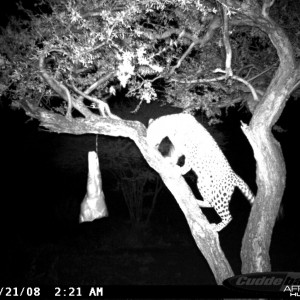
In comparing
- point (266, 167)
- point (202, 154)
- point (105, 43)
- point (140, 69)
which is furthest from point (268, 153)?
point (105, 43)

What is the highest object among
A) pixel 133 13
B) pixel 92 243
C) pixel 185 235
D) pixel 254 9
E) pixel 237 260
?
pixel 254 9

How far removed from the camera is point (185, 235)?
477 inches

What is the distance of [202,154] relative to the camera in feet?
13.4

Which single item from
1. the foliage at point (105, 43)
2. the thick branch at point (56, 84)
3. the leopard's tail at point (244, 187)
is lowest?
the leopard's tail at point (244, 187)

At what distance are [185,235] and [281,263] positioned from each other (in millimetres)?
3639

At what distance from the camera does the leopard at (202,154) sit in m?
4.11

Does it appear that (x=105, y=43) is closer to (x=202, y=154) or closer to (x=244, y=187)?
(x=202, y=154)

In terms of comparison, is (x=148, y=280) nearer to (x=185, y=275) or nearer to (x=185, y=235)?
(x=185, y=275)

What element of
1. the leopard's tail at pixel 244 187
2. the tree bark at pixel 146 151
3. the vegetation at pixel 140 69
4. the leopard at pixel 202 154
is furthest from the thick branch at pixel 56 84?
the leopard's tail at pixel 244 187

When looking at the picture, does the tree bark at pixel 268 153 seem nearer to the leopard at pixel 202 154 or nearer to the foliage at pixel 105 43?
the leopard at pixel 202 154

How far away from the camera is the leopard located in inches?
162

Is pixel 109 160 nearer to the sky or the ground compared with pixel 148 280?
nearer to the sky

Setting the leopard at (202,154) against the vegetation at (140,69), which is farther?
the vegetation at (140,69)

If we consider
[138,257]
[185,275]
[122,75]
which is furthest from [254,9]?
[138,257]
